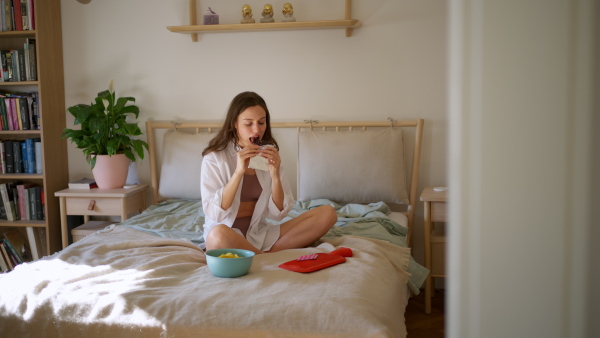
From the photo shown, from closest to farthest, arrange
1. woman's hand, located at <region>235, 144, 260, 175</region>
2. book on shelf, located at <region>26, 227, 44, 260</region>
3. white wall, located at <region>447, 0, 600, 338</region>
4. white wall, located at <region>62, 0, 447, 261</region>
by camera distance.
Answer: white wall, located at <region>447, 0, 600, 338</region> → woman's hand, located at <region>235, 144, 260, 175</region> → white wall, located at <region>62, 0, 447, 261</region> → book on shelf, located at <region>26, 227, 44, 260</region>

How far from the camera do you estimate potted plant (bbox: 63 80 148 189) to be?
3324mm

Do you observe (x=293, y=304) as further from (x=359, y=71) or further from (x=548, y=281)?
(x=359, y=71)

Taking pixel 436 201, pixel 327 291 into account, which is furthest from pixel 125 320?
pixel 436 201

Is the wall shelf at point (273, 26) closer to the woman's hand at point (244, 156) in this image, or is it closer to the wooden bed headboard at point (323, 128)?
the wooden bed headboard at point (323, 128)

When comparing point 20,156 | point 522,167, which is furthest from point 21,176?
point 522,167

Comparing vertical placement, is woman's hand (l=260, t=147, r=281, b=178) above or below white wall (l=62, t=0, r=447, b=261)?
below

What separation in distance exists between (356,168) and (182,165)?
102 cm

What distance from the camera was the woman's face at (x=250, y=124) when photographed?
241 cm

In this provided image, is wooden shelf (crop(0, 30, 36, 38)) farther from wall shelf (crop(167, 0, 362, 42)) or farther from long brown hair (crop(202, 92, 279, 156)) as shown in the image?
long brown hair (crop(202, 92, 279, 156))

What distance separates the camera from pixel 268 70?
11.4ft

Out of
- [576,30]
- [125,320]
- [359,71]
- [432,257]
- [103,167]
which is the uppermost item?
[359,71]

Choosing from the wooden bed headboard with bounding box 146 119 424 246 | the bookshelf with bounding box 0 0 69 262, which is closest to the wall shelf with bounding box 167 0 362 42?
the wooden bed headboard with bounding box 146 119 424 246

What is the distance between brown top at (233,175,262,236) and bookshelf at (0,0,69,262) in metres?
1.60

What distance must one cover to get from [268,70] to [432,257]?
1.45 metres
